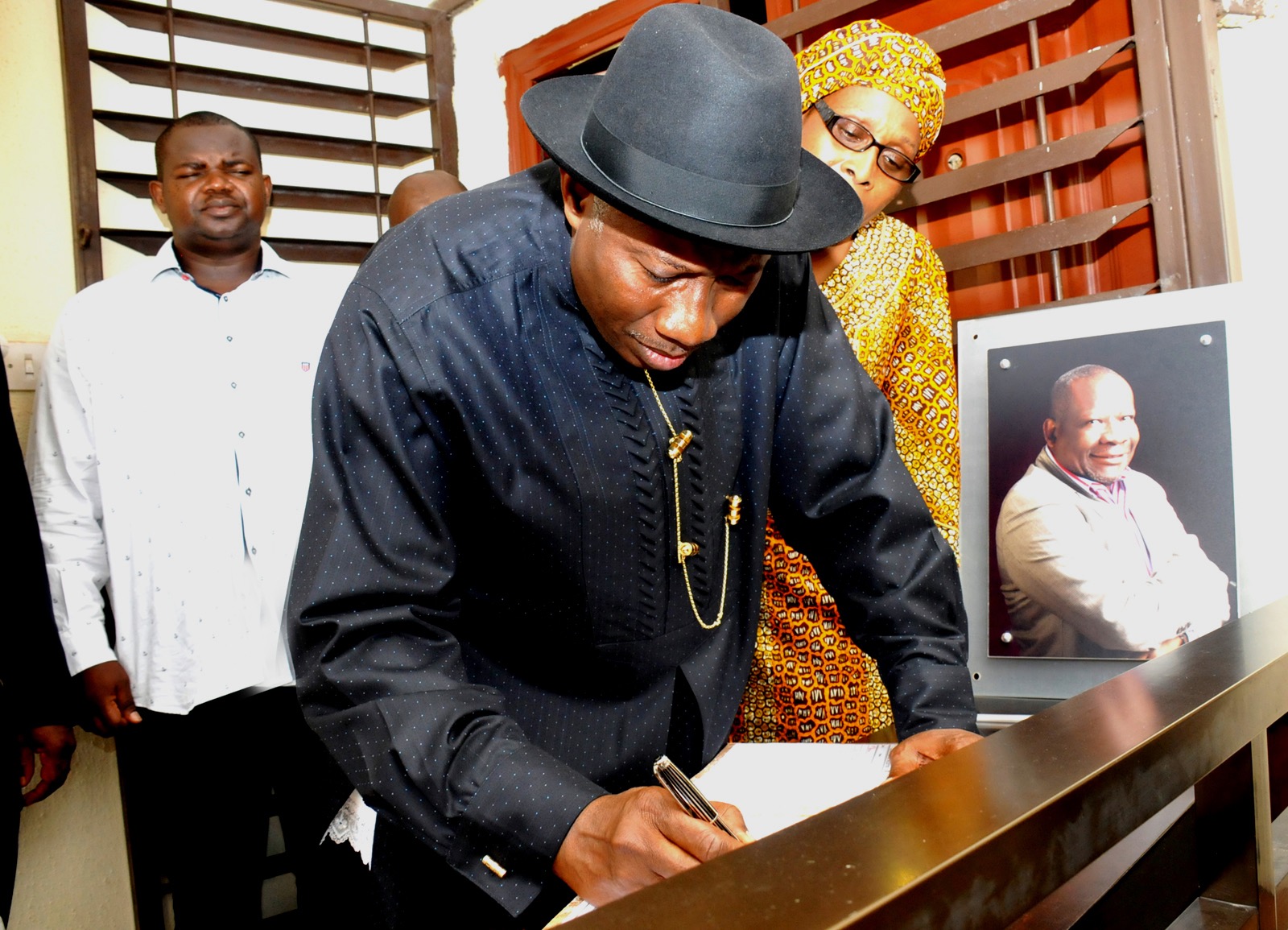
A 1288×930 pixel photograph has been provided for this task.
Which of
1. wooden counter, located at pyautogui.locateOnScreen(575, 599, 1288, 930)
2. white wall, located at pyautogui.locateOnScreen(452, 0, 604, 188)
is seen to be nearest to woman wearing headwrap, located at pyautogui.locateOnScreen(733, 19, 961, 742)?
wooden counter, located at pyautogui.locateOnScreen(575, 599, 1288, 930)

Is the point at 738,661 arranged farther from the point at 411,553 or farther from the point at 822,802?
the point at 411,553

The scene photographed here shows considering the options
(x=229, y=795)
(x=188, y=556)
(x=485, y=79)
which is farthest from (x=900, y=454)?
(x=485, y=79)

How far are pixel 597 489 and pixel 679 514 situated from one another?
12 centimetres

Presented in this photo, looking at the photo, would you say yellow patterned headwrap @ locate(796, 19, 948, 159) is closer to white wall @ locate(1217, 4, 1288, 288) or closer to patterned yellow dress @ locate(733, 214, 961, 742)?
patterned yellow dress @ locate(733, 214, 961, 742)

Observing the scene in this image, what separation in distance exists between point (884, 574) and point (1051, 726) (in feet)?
1.97

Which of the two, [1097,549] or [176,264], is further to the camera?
[176,264]

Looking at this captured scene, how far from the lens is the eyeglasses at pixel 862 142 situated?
5.98 feet

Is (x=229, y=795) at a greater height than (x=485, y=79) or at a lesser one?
lesser

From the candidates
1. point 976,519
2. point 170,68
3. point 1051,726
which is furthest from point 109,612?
point 1051,726

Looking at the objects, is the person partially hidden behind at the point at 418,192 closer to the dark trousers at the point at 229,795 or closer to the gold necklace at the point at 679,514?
the dark trousers at the point at 229,795

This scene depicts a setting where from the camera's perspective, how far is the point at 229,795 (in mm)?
2467

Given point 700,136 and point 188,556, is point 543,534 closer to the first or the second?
point 700,136

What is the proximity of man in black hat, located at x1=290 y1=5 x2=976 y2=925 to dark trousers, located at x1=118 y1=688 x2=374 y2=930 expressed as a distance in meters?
1.37

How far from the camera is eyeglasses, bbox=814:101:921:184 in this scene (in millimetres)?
1821
